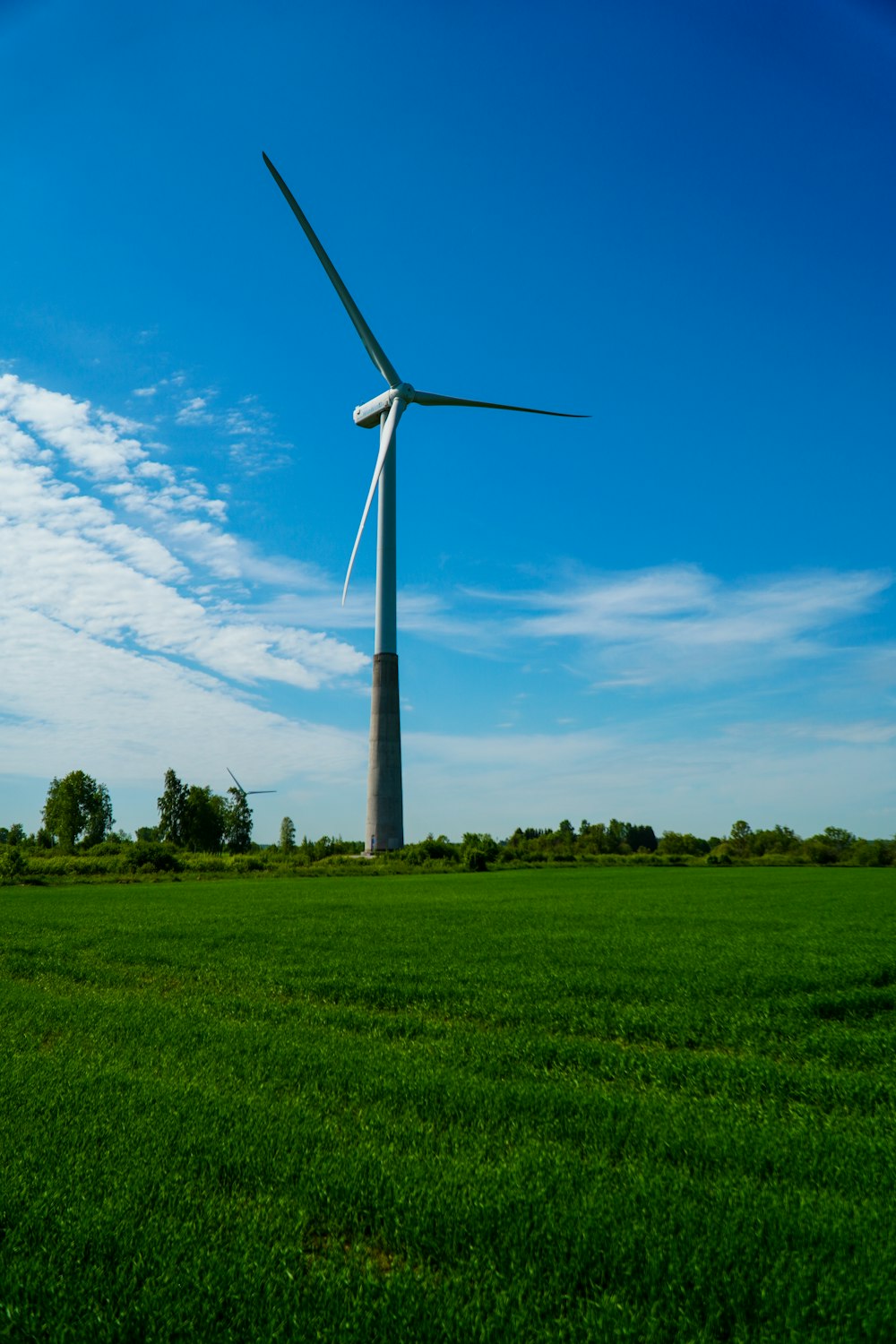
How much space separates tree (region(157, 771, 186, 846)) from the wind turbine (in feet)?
169

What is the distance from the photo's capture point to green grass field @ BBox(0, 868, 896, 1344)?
3.43 metres

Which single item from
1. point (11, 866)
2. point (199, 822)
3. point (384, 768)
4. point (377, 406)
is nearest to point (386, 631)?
point (384, 768)

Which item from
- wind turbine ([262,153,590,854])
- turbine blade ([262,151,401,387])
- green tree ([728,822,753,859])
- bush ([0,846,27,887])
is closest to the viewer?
bush ([0,846,27,887])

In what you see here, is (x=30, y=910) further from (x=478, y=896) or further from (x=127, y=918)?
(x=478, y=896)

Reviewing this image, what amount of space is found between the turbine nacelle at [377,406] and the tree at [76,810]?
67898 millimetres

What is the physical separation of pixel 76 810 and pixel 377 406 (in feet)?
239

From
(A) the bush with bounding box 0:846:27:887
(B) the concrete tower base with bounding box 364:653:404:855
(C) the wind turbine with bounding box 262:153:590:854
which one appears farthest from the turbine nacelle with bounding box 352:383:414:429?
(A) the bush with bounding box 0:846:27:887

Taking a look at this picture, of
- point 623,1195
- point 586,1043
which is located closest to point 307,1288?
point 623,1195

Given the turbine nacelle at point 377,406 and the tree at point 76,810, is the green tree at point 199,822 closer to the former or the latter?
the tree at point 76,810

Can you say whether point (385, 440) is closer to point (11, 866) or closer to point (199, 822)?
point (11, 866)

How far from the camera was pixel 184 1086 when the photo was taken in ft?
19.7

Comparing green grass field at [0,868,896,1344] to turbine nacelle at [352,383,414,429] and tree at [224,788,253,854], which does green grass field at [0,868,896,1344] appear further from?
tree at [224,788,253,854]

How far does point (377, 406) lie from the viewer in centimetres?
6581

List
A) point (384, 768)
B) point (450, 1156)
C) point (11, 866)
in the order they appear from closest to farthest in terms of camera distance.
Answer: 1. point (450, 1156)
2. point (11, 866)
3. point (384, 768)
